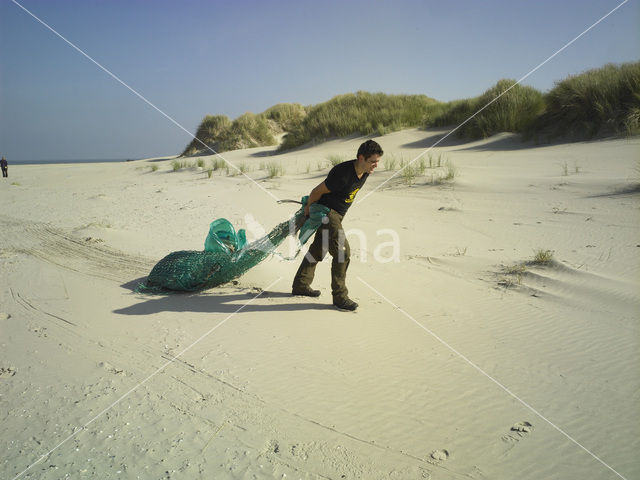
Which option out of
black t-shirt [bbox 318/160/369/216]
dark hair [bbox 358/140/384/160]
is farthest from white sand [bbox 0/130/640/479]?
dark hair [bbox 358/140/384/160]

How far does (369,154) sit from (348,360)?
5.93 ft

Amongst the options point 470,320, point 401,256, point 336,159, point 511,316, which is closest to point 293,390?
point 470,320

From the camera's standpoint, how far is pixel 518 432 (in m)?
2.51

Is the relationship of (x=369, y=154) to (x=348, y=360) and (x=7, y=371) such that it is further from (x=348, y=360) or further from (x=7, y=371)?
(x=7, y=371)

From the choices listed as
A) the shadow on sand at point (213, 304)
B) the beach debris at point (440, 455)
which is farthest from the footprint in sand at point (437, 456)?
the shadow on sand at point (213, 304)

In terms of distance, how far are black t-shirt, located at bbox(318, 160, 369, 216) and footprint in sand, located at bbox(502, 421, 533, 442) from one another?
2.34 meters

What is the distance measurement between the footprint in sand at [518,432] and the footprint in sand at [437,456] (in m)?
0.39

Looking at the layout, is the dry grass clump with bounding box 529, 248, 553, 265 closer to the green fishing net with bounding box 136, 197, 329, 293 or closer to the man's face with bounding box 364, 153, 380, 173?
the man's face with bounding box 364, 153, 380, 173

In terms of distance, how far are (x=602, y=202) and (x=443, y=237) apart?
2746mm

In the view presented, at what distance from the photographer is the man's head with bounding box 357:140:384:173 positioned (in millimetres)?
3797

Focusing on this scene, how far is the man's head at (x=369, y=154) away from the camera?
3797 millimetres

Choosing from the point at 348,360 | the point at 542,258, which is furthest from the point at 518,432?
the point at 542,258

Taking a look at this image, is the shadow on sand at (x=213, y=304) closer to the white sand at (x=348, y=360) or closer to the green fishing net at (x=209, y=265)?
the white sand at (x=348, y=360)

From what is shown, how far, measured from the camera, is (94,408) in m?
2.62
